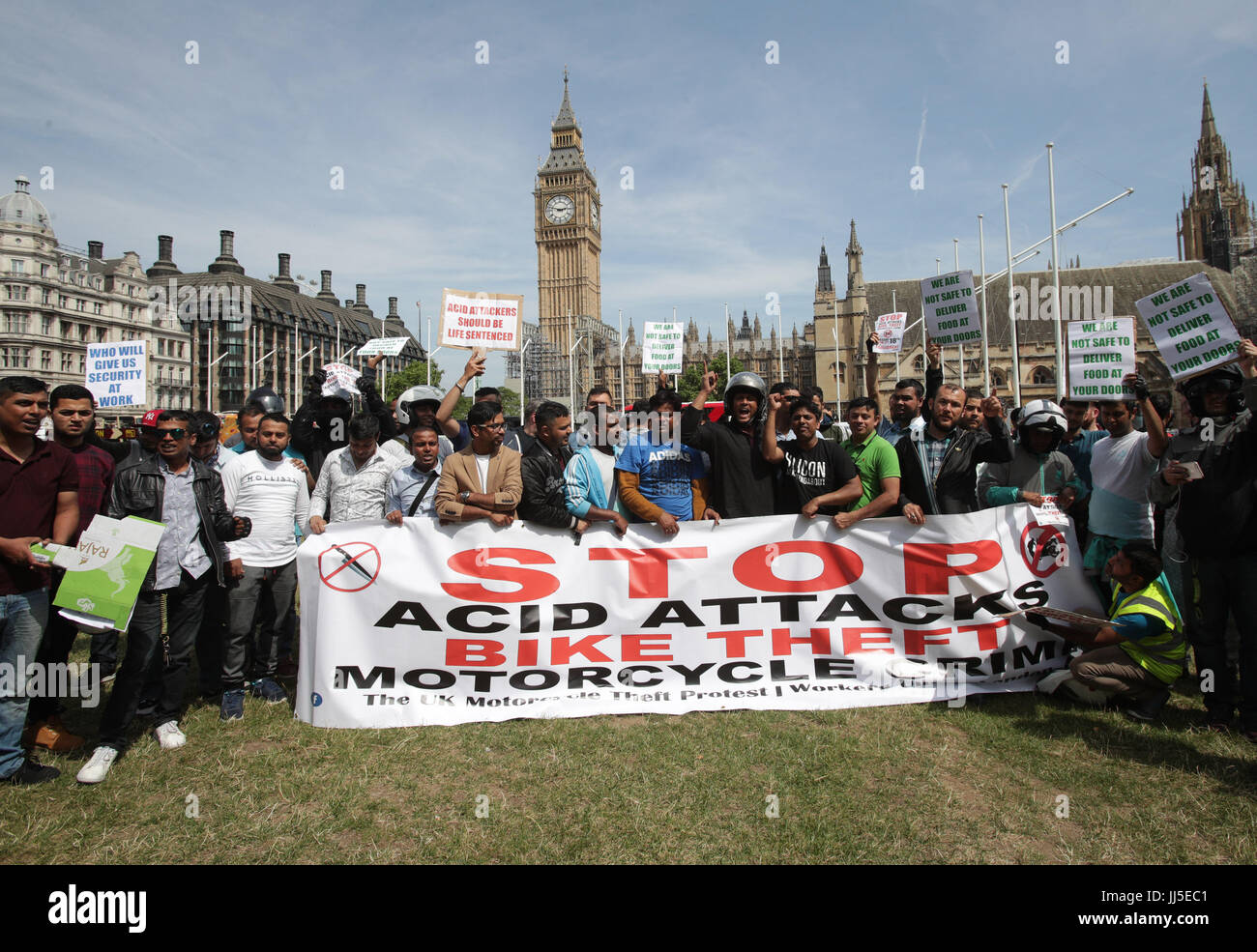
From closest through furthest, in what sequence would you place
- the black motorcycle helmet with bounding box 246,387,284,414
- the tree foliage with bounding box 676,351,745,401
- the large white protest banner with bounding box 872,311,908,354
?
1. the black motorcycle helmet with bounding box 246,387,284,414
2. the large white protest banner with bounding box 872,311,908,354
3. the tree foliage with bounding box 676,351,745,401

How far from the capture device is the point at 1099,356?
257 inches

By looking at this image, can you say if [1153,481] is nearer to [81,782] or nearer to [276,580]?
[276,580]

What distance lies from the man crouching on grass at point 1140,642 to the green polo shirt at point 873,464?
5.36 ft

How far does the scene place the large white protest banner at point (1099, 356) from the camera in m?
6.25

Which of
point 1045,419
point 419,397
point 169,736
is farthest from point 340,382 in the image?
point 1045,419

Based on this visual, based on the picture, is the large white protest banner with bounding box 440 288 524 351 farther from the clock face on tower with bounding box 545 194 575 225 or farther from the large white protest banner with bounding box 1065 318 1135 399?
the clock face on tower with bounding box 545 194 575 225

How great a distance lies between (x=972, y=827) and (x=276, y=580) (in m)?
5.23

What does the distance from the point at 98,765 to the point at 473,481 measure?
289 cm

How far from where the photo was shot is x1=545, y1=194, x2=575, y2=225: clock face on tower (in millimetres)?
102625

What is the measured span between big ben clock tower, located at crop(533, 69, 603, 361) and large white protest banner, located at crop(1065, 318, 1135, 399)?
9520 cm

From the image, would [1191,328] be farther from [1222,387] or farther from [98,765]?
[98,765]

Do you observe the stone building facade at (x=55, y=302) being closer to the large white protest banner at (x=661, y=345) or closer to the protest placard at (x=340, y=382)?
the large white protest banner at (x=661, y=345)

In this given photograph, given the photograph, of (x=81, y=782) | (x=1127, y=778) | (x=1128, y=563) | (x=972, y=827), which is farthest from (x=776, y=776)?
(x=81, y=782)
